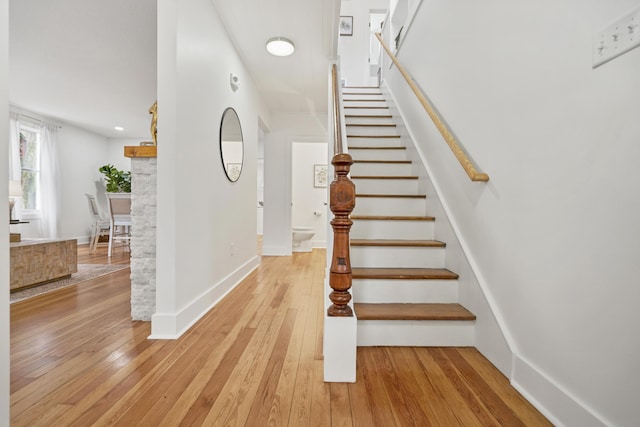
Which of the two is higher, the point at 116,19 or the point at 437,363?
the point at 116,19

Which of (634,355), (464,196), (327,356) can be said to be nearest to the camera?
(634,355)

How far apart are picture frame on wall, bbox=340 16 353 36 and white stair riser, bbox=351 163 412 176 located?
178 inches

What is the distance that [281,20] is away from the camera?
8.92 ft

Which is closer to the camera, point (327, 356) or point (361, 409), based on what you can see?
point (361, 409)

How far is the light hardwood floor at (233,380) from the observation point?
113 cm

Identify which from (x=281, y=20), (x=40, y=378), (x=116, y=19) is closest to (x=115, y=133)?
(x=116, y=19)

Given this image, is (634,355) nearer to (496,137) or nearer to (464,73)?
(496,137)

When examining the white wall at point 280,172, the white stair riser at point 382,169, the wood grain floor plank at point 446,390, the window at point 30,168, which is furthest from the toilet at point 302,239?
the window at point 30,168

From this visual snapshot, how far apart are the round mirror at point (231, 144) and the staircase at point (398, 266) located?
3.88 feet

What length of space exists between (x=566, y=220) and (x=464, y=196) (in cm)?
79

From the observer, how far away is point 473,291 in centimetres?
167

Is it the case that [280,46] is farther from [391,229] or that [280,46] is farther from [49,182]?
[49,182]

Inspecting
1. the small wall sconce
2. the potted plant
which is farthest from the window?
the small wall sconce

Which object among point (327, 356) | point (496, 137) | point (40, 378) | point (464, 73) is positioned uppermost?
point (464, 73)
